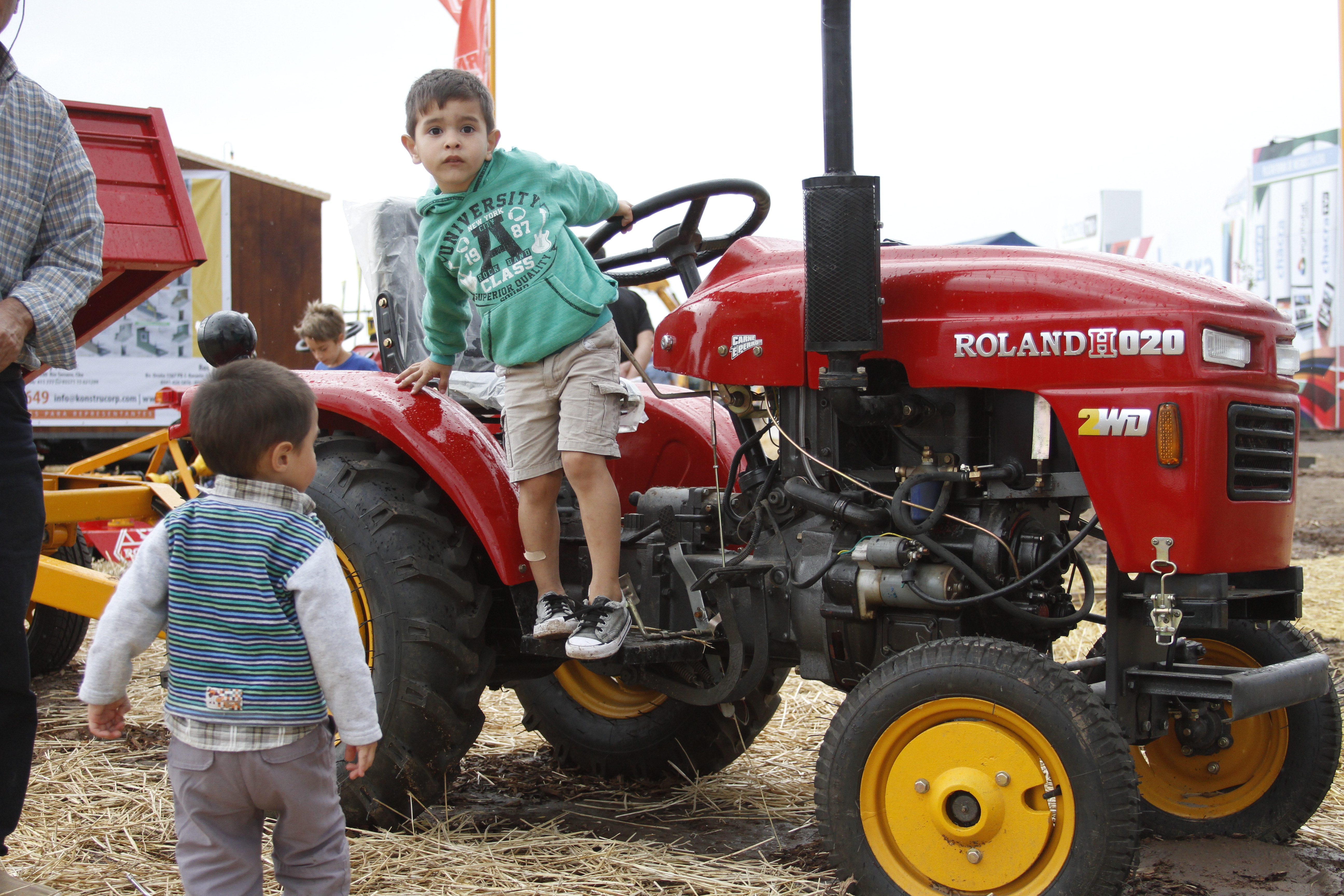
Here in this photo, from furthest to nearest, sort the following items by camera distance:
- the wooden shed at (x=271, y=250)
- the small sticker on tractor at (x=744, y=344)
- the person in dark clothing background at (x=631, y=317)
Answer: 1. the wooden shed at (x=271, y=250)
2. the person in dark clothing background at (x=631, y=317)
3. the small sticker on tractor at (x=744, y=344)

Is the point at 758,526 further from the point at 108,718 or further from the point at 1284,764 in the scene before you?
the point at 108,718

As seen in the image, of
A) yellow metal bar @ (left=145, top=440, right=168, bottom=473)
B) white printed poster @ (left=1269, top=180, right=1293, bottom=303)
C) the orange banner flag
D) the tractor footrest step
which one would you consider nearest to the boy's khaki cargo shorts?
the tractor footrest step

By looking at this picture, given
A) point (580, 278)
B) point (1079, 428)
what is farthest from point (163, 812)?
point (1079, 428)

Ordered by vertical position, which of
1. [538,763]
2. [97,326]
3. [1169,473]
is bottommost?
[538,763]

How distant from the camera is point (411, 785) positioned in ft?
9.16

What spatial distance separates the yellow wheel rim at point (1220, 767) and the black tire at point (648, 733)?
0.92 meters

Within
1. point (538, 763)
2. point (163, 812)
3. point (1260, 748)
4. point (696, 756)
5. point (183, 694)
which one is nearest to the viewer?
point (183, 694)

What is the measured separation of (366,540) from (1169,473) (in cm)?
171

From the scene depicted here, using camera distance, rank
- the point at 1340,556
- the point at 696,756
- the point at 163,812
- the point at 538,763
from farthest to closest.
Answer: the point at 1340,556, the point at 538,763, the point at 696,756, the point at 163,812

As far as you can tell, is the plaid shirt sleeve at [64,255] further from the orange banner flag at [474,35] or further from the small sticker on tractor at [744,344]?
the orange banner flag at [474,35]

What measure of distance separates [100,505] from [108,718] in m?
2.76

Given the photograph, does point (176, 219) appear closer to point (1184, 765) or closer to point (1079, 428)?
point (1079, 428)

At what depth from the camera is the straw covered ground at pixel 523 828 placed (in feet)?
8.27

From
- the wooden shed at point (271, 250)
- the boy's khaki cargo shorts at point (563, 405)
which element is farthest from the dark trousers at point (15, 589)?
the wooden shed at point (271, 250)
